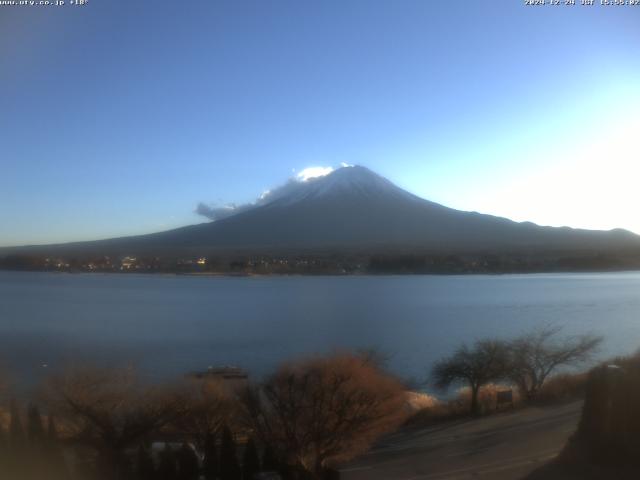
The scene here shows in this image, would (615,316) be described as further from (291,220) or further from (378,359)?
(291,220)

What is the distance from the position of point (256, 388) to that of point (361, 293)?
20.8 m

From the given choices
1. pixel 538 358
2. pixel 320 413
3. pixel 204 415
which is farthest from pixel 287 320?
pixel 320 413

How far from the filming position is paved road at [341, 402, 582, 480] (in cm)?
538

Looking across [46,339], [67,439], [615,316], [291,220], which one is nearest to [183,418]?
[67,439]

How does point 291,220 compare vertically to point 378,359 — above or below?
above

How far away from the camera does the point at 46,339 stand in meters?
14.0

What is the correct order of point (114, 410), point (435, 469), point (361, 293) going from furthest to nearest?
point (361, 293) < point (114, 410) < point (435, 469)

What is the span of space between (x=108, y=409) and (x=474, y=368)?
5543mm

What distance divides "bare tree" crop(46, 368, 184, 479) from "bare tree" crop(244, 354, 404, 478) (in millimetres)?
951

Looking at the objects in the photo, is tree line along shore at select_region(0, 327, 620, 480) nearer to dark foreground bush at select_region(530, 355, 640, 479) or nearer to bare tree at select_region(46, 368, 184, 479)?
bare tree at select_region(46, 368, 184, 479)

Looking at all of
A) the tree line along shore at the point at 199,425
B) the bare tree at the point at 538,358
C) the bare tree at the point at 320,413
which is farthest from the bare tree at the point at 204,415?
the bare tree at the point at 538,358

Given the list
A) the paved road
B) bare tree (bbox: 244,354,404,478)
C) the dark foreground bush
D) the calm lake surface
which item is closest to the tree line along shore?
bare tree (bbox: 244,354,404,478)

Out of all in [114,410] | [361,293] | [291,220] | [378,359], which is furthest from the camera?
[291,220]

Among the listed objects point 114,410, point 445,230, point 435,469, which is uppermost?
point 445,230
